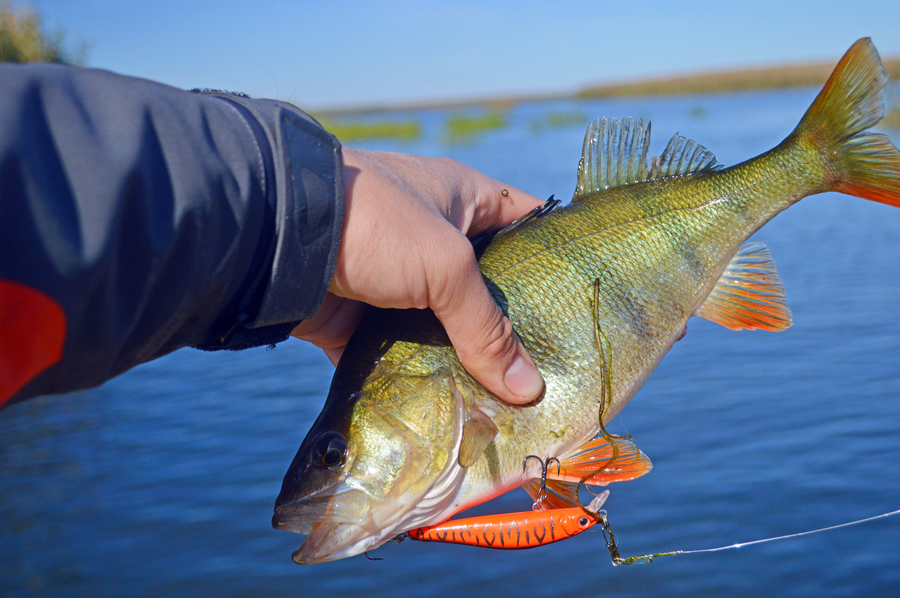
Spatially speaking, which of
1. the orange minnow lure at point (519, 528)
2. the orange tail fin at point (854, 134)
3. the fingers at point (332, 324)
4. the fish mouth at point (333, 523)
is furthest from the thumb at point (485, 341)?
the orange tail fin at point (854, 134)

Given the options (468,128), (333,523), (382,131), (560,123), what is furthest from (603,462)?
(560,123)

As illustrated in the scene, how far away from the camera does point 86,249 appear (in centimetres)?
141

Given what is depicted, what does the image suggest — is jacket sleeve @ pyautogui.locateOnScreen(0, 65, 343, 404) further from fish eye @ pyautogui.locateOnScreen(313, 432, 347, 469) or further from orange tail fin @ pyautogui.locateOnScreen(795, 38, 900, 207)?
orange tail fin @ pyautogui.locateOnScreen(795, 38, 900, 207)

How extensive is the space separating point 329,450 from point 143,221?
1.11m

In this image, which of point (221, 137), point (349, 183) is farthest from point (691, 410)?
point (221, 137)

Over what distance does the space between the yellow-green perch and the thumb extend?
0.09 m

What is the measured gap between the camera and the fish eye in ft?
7.73

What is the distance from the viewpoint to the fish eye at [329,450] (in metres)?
2.36

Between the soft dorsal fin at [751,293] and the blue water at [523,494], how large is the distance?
1.62 m

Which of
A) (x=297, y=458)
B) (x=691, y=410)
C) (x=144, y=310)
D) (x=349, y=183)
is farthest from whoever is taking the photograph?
(x=691, y=410)

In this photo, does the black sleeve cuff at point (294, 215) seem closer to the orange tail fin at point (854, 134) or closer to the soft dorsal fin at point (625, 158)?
the soft dorsal fin at point (625, 158)

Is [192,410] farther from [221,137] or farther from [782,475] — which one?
[221,137]

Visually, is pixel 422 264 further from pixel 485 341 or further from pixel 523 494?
pixel 523 494

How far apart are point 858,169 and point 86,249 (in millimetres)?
2850
